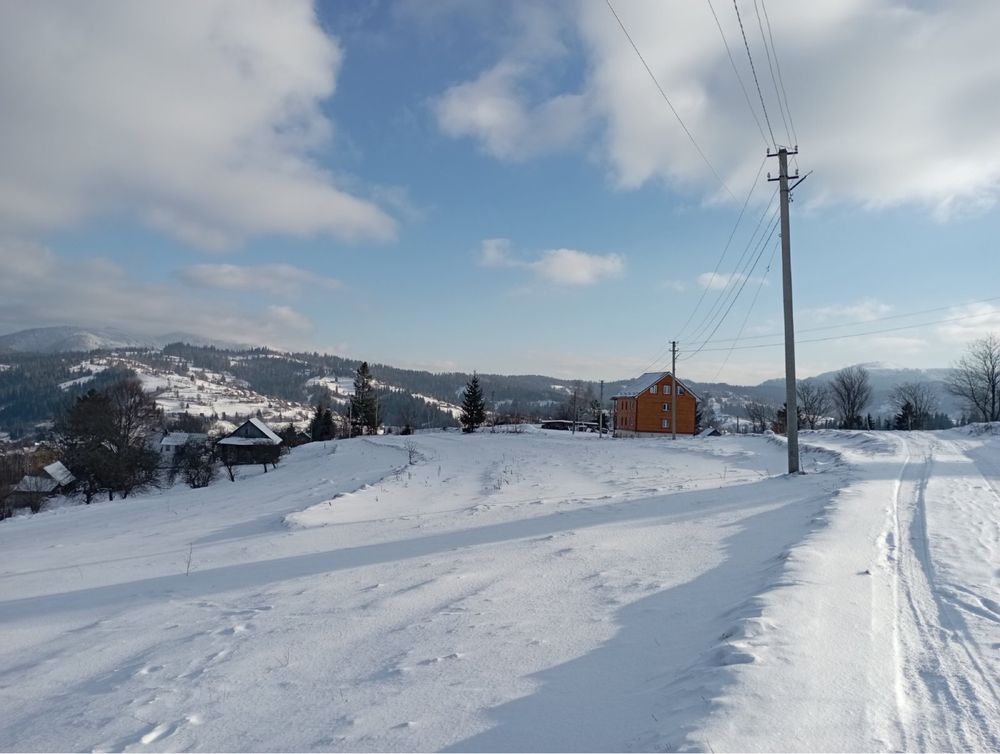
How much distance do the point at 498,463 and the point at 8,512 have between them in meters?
44.2

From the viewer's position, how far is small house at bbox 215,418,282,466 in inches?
1900

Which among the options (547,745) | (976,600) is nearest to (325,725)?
(547,745)

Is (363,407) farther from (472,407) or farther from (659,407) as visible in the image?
(659,407)

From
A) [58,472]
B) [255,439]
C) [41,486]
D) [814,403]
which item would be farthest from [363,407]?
[814,403]

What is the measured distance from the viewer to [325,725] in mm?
3145

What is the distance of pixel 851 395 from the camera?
2702 inches

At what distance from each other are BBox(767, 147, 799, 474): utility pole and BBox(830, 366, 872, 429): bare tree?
65.3m

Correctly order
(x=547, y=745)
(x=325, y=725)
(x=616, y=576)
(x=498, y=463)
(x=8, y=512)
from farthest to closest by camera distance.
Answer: (x=8, y=512) → (x=498, y=463) → (x=616, y=576) → (x=325, y=725) → (x=547, y=745)

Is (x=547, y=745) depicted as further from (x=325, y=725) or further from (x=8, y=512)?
(x=8, y=512)

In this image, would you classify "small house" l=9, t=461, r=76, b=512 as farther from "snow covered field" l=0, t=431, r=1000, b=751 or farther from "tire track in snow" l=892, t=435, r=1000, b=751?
"tire track in snow" l=892, t=435, r=1000, b=751

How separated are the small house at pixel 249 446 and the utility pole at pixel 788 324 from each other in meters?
43.8

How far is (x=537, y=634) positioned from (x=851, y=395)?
77.8 m

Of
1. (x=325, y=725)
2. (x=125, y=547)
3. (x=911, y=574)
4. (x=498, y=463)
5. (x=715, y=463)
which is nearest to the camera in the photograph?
(x=325, y=725)

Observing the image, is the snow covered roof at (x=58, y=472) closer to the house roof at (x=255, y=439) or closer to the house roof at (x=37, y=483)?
the house roof at (x=37, y=483)
